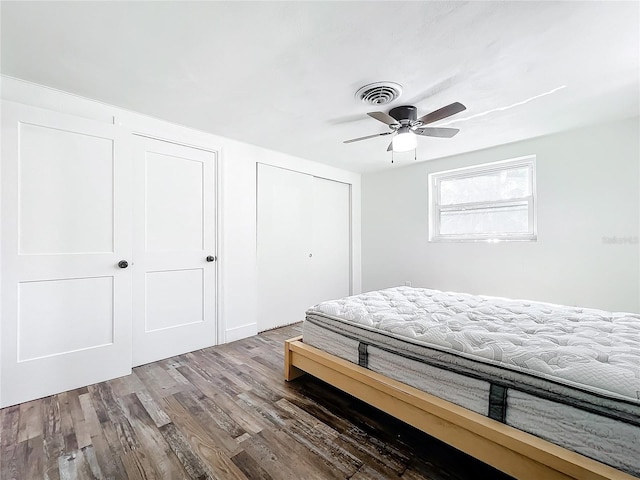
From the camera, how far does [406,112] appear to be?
241 cm

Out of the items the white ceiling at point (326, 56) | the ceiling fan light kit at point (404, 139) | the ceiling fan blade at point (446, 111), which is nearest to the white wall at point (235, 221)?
the white ceiling at point (326, 56)

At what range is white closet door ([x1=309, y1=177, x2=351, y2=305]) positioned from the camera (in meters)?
4.45

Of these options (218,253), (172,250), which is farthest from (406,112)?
(172,250)

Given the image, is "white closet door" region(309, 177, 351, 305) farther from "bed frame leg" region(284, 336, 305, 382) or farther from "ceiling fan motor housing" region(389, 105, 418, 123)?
"ceiling fan motor housing" region(389, 105, 418, 123)

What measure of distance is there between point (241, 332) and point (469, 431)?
2.60 m

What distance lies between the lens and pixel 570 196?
3.05 metres

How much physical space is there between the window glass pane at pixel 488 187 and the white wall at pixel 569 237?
0.20 meters

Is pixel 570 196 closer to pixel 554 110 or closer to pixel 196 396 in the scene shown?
pixel 554 110

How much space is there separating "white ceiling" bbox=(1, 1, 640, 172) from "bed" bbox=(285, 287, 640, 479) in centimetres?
170

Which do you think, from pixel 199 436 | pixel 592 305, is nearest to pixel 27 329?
pixel 199 436

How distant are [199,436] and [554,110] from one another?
3750 mm

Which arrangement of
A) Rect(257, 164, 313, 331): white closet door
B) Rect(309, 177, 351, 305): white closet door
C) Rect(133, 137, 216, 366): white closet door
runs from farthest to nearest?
Rect(309, 177, 351, 305): white closet door, Rect(257, 164, 313, 331): white closet door, Rect(133, 137, 216, 366): white closet door

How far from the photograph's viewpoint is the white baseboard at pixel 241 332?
3.26 meters

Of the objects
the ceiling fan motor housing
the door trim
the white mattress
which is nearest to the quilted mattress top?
the white mattress
